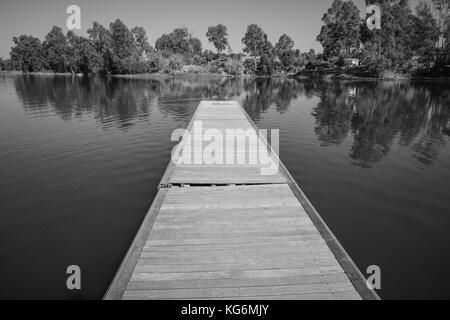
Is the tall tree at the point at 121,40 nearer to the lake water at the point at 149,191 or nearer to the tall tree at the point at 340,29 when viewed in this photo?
the tall tree at the point at 340,29

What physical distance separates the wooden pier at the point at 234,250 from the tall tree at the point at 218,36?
12986 cm

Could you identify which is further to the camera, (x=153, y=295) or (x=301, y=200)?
(x=301, y=200)

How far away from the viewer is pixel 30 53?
385ft

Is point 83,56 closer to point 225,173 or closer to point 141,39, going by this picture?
point 141,39

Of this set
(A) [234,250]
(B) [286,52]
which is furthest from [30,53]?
(A) [234,250]

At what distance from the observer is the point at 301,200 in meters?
7.66

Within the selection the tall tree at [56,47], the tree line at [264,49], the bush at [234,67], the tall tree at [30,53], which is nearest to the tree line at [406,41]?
the tree line at [264,49]

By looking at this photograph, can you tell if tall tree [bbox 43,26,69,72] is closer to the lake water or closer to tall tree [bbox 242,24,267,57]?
tall tree [bbox 242,24,267,57]

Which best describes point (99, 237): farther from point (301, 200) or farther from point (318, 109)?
point (318, 109)

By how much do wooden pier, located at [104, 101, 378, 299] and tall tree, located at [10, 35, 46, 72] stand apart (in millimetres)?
142037

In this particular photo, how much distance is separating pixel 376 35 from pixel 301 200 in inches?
3283

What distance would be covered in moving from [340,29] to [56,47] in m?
110

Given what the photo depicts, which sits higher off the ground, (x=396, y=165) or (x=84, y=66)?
(x=84, y=66)
